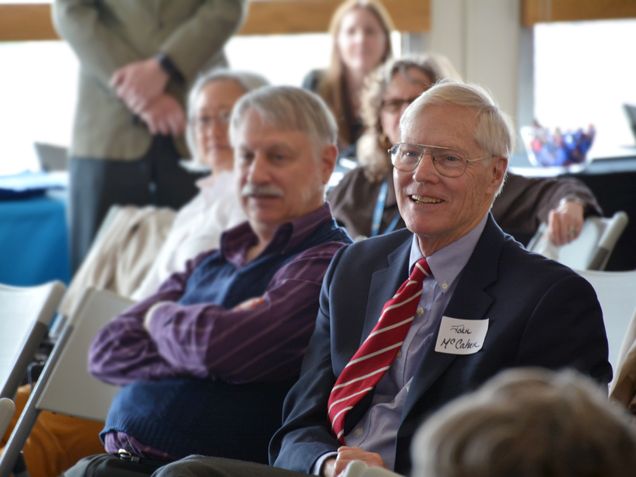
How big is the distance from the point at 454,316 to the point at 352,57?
10.2ft

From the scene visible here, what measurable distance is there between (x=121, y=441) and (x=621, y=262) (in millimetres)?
2241

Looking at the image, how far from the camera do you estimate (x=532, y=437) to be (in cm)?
104

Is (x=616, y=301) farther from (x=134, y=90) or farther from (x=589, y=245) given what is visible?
(x=134, y=90)

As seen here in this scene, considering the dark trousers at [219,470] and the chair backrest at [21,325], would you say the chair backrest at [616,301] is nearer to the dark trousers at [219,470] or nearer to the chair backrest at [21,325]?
the dark trousers at [219,470]

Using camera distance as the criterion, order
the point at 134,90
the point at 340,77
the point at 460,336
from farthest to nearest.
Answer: the point at 340,77 < the point at 134,90 < the point at 460,336

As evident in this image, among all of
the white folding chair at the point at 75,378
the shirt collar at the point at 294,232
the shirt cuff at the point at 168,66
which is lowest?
the white folding chair at the point at 75,378

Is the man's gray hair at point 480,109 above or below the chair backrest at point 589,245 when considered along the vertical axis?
above

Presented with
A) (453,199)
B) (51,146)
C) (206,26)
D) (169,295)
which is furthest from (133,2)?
(453,199)

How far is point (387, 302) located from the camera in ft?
7.36

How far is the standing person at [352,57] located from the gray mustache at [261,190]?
1.99 m

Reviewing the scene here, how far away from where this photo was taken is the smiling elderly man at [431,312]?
2.02 metres

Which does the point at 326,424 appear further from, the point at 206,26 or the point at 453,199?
the point at 206,26

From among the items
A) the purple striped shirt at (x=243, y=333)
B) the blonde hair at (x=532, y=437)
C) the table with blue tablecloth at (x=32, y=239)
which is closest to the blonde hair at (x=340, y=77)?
the table with blue tablecloth at (x=32, y=239)

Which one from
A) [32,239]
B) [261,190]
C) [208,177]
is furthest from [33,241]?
[261,190]
